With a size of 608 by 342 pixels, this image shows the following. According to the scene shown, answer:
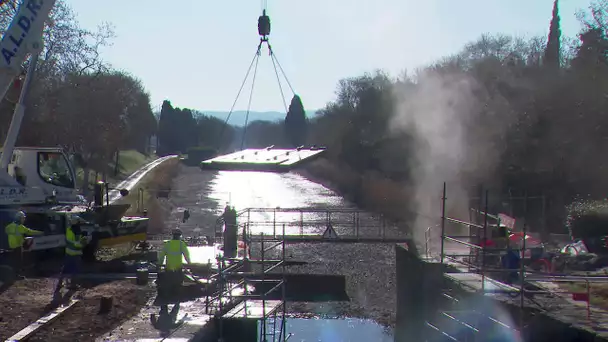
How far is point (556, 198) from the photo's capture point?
1208 inches

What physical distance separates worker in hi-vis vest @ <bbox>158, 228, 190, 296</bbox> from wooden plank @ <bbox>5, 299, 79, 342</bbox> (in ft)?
6.04

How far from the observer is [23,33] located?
16.6 m

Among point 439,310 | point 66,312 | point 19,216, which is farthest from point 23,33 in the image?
point 439,310

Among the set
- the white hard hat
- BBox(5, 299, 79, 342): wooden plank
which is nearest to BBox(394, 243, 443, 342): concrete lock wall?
BBox(5, 299, 79, 342): wooden plank

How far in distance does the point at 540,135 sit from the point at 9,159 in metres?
25.9

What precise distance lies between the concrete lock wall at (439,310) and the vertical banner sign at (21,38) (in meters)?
10.8

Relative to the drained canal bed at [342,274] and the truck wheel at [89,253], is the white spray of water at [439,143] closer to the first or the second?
the drained canal bed at [342,274]

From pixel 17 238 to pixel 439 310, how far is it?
989 centimetres

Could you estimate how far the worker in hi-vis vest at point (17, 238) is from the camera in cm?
1582

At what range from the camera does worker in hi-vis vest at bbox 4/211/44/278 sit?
1582 centimetres

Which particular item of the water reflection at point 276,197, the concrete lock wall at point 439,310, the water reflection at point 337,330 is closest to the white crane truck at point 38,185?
the water reflection at point 337,330

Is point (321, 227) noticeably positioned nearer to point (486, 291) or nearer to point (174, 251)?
point (174, 251)

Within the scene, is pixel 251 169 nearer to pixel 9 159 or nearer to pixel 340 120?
pixel 9 159

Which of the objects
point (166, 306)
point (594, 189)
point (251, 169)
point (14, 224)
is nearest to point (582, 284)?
point (251, 169)
